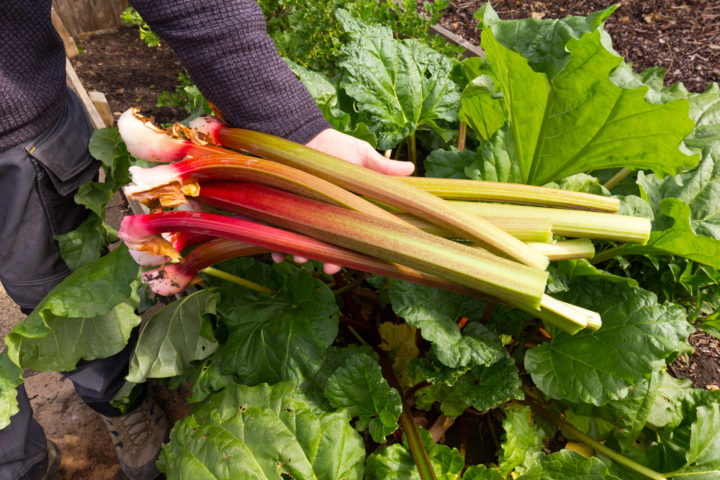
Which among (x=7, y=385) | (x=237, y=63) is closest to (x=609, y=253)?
(x=237, y=63)

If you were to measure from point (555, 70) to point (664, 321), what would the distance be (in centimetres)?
79

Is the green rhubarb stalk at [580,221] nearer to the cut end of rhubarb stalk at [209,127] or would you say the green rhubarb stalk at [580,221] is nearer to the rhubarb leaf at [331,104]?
the rhubarb leaf at [331,104]

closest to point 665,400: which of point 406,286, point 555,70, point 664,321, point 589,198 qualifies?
point 664,321

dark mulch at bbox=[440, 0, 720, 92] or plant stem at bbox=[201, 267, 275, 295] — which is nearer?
plant stem at bbox=[201, 267, 275, 295]

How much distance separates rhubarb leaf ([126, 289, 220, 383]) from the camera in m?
1.75

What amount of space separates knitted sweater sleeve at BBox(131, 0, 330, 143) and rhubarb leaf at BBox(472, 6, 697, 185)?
61 centimetres

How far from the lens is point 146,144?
54.5 inches

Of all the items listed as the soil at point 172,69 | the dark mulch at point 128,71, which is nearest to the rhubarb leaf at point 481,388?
the soil at point 172,69

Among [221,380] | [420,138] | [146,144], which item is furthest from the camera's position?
[420,138]

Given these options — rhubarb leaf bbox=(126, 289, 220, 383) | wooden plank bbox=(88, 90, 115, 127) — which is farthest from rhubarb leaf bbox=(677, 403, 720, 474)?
wooden plank bbox=(88, 90, 115, 127)

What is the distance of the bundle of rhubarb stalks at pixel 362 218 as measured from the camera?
1.25 metres

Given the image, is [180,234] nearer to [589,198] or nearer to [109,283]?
[109,283]

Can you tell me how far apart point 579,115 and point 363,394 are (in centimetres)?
110

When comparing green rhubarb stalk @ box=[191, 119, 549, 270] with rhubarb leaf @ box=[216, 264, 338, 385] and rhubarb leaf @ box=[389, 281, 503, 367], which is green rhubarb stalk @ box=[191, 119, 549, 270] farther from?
rhubarb leaf @ box=[216, 264, 338, 385]
